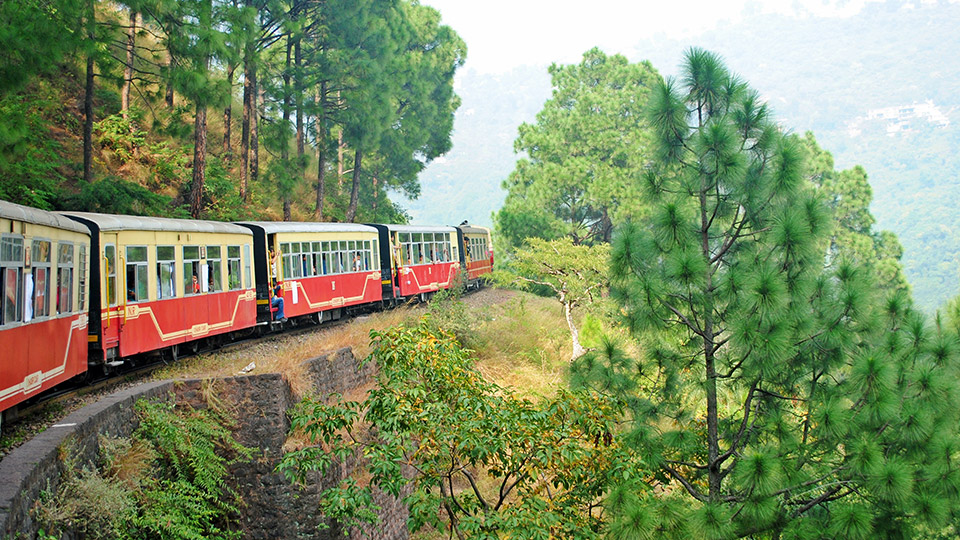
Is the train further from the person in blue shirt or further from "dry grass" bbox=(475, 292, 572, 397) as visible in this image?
"dry grass" bbox=(475, 292, 572, 397)

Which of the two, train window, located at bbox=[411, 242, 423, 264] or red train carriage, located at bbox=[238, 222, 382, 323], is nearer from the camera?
red train carriage, located at bbox=[238, 222, 382, 323]

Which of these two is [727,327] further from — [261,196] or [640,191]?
[261,196]

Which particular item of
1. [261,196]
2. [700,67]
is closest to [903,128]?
[261,196]

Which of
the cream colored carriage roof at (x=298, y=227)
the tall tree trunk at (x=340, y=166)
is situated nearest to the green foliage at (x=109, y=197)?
the cream colored carriage roof at (x=298, y=227)

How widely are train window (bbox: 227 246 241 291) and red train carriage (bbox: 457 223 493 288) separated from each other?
13.5 m

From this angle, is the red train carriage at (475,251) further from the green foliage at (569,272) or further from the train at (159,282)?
the green foliage at (569,272)

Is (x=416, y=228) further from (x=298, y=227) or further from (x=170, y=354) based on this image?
(x=170, y=354)

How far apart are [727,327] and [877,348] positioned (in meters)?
1.35

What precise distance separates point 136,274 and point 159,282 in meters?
0.64

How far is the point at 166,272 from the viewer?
503 inches

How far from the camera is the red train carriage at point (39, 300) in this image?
25.4 ft

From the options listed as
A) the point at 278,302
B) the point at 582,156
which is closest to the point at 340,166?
the point at 582,156

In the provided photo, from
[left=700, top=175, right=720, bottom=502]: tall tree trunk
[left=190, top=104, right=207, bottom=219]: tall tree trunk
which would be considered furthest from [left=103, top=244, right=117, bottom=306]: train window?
[left=190, top=104, right=207, bottom=219]: tall tree trunk

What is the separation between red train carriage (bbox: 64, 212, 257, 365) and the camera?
11.3 m
